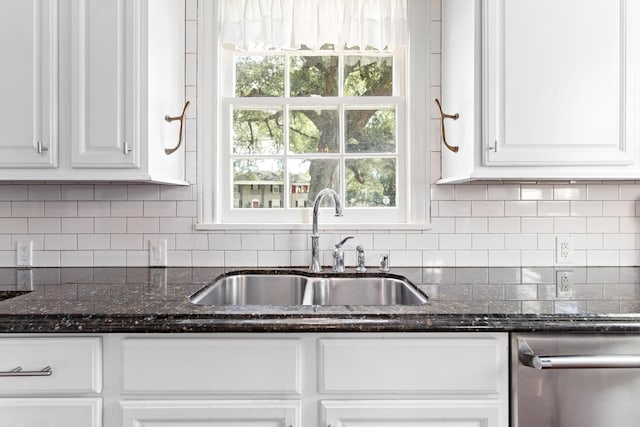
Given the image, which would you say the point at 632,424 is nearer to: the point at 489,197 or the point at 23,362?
the point at 489,197

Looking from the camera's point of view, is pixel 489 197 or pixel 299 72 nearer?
pixel 489 197

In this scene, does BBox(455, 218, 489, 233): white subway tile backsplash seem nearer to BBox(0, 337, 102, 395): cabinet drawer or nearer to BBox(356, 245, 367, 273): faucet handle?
BBox(356, 245, 367, 273): faucet handle

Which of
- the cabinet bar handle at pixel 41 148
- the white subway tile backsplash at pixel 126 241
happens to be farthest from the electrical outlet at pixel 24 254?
the cabinet bar handle at pixel 41 148

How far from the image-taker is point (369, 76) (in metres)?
2.14

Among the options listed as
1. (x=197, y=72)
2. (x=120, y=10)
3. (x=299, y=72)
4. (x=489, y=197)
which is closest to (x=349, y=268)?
(x=489, y=197)

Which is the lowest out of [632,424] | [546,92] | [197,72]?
[632,424]

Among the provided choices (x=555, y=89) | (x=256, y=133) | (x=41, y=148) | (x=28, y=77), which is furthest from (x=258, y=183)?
(x=555, y=89)

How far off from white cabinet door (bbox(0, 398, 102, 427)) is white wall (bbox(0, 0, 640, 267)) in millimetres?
867

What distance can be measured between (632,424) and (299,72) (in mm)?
1880

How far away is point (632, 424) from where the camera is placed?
1.19 m

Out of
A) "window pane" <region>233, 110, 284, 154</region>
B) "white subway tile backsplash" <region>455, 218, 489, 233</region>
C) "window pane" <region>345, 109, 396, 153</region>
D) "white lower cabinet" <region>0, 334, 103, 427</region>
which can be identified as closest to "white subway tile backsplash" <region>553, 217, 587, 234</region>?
"white subway tile backsplash" <region>455, 218, 489, 233</region>

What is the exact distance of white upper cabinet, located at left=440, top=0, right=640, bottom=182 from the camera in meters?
1.59

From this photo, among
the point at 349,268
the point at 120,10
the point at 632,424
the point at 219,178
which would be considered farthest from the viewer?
the point at 219,178

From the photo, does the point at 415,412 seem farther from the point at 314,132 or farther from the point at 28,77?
the point at 28,77
